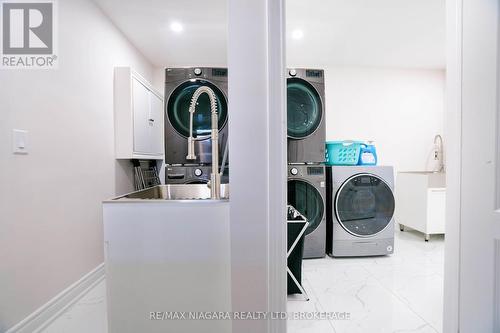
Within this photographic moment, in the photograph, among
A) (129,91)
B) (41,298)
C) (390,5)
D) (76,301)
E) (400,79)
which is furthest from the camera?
(400,79)

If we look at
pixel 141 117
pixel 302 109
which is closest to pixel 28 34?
pixel 141 117

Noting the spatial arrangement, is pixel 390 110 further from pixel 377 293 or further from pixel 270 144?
pixel 270 144

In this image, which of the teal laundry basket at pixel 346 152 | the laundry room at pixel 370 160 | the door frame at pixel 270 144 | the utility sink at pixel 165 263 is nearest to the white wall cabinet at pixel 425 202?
the laundry room at pixel 370 160

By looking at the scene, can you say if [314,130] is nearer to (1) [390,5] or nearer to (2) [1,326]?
(1) [390,5]

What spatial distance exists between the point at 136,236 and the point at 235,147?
61cm

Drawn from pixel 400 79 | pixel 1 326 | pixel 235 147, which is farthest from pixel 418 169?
pixel 1 326

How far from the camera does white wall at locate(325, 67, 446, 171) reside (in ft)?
11.3

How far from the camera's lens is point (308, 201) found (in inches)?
97.1

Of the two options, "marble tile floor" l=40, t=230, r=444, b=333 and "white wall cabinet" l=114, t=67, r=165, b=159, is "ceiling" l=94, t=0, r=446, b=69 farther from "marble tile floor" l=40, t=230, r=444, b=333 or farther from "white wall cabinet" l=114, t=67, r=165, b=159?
"marble tile floor" l=40, t=230, r=444, b=333

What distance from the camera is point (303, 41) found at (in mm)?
2713

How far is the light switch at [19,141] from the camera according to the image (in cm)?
136

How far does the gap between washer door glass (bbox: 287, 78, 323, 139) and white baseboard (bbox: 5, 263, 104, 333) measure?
2199 mm

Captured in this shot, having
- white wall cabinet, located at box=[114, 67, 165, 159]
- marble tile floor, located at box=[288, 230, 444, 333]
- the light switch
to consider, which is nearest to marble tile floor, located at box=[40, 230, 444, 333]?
marble tile floor, located at box=[288, 230, 444, 333]

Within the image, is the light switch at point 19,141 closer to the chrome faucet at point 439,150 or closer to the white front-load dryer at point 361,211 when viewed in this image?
the white front-load dryer at point 361,211
